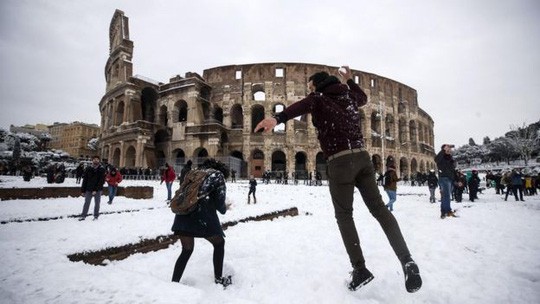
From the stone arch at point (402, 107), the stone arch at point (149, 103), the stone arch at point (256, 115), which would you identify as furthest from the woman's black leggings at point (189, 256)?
the stone arch at point (402, 107)

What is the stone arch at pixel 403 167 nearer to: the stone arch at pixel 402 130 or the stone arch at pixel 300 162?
the stone arch at pixel 402 130

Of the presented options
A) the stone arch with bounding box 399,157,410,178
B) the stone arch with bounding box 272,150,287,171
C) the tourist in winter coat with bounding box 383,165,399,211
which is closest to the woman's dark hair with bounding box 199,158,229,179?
the tourist in winter coat with bounding box 383,165,399,211

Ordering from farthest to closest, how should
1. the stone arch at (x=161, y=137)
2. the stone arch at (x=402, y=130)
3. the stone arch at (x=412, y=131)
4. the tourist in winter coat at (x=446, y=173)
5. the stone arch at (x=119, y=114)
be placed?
the stone arch at (x=412, y=131)
the stone arch at (x=402, y=130)
the stone arch at (x=119, y=114)
the stone arch at (x=161, y=137)
the tourist in winter coat at (x=446, y=173)

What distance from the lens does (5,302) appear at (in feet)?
5.25

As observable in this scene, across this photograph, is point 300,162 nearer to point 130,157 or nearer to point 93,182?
point 130,157

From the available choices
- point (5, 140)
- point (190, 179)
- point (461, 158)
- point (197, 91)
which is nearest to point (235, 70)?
point (197, 91)

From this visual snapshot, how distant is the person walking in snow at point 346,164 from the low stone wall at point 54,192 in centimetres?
1106

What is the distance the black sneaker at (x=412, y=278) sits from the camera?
1841 mm

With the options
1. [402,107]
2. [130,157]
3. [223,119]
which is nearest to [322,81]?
[223,119]

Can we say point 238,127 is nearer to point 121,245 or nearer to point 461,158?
point 121,245

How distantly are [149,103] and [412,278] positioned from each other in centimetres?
3481

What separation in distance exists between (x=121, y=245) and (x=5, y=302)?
2134 millimetres

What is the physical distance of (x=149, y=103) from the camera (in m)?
32.2

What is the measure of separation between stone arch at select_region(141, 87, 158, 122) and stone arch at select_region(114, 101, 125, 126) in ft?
8.59
